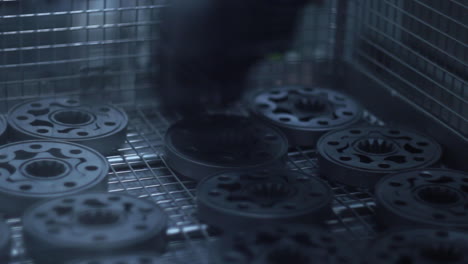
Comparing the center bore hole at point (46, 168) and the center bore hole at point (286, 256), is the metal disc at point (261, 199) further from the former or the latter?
the center bore hole at point (46, 168)

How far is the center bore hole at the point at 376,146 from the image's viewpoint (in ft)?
4.86

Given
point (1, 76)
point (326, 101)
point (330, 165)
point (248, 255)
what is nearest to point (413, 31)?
point (326, 101)

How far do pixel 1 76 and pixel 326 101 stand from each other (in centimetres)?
61

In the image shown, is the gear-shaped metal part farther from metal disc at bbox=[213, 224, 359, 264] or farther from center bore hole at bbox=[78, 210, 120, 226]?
metal disc at bbox=[213, 224, 359, 264]

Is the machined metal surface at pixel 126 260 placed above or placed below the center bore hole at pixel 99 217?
below

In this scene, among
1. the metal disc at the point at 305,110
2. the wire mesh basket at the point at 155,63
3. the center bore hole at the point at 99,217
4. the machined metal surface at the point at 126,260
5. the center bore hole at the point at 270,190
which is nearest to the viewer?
the machined metal surface at the point at 126,260

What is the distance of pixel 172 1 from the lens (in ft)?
3.91

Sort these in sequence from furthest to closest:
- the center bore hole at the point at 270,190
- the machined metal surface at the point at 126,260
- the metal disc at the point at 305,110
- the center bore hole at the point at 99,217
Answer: the metal disc at the point at 305,110
the center bore hole at the point at 270,190
the center bore hole at the point at 99,217
the machined metal surface at the point at 126,260

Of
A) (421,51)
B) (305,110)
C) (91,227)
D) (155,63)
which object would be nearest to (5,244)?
(91,227)

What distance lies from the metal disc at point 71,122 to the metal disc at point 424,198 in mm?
481

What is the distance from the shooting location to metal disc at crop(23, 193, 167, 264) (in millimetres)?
1105

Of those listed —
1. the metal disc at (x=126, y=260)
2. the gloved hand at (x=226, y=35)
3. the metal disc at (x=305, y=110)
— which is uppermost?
the gloved hand at (x=226, y=35)

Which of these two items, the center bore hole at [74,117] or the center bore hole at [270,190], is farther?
the center bore hole at [74,117]

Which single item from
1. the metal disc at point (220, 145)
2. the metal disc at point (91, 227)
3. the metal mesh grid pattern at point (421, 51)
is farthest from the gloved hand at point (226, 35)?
the metal mesh grid pattern at point (421, 51)
